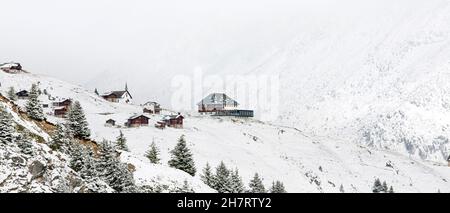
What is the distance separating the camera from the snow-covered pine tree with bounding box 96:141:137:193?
31562 mm

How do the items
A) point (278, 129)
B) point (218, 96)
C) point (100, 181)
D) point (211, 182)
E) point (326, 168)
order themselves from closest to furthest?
point (100, 181), point (211, 182), point (326, 168), point (278, 129), point (218, 96)

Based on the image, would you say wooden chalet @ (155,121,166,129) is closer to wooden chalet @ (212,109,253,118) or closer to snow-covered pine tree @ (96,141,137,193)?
wooden chalet @ (212,109,253,118)

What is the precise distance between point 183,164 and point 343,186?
4039 cm

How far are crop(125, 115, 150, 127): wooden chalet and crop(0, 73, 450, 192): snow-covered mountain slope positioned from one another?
5.81ft

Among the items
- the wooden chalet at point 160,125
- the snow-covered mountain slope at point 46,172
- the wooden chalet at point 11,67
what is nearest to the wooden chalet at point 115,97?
the wooden chalet at point 11,67

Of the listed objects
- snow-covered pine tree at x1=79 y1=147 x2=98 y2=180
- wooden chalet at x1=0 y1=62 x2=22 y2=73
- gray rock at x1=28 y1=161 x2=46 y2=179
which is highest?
wooden chalet at x1=0 y1=62 x2=22 y2=73

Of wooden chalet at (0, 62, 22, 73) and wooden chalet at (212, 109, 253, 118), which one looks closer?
wooden chalet at (0, 62, 22, 73)

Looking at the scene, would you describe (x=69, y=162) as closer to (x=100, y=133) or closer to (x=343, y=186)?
(x=100, y=133)

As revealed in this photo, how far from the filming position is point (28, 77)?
128500 mm

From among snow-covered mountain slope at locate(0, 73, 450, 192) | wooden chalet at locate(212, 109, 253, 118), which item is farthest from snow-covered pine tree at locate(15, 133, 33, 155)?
wooden chalet at locate(212, 109, 253, 118)

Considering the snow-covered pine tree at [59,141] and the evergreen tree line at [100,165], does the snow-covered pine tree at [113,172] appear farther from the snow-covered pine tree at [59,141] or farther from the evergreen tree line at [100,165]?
the snow-covered pine tree at [59,141]

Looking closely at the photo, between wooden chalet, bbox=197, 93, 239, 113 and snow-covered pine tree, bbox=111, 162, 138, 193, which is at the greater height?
wooden chalet, bbox=197, 93, 239, 113

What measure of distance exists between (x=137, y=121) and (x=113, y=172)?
216ft

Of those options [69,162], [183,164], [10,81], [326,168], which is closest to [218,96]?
[10,81]
